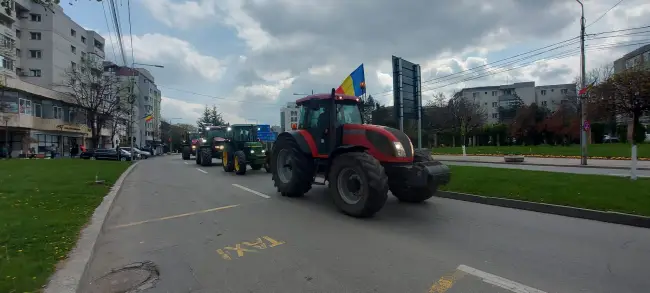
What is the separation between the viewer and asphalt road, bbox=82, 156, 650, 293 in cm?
395

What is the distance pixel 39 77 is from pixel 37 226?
6000cm

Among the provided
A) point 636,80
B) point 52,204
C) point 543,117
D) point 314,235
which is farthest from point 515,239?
point 543,117

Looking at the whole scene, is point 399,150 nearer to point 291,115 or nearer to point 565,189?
point 565,189

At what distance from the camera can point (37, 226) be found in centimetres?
570

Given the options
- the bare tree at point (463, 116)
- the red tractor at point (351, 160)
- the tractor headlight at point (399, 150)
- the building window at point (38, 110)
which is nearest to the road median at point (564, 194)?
the red tractor at point (351, 160)

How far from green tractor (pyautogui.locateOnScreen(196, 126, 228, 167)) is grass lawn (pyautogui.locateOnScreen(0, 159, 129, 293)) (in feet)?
37.3

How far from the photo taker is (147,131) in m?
95.8

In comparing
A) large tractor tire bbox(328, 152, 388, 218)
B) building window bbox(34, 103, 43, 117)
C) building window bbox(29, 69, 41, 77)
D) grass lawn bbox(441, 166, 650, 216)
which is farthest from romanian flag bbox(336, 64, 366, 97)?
building window bbox(29, 69, 41, 77)

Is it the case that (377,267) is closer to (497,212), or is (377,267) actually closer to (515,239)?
(515,239)

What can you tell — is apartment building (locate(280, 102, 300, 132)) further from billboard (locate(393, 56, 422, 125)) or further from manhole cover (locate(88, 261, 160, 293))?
manhole cover (locate(88, 261, 160, 293))

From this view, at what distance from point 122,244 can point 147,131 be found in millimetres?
100154

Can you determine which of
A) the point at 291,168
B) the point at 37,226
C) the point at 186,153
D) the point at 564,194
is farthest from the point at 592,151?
the point at 37,226

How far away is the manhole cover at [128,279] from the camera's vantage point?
3.96 metres

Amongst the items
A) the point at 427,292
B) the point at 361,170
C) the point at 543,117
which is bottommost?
the point at 427,292
